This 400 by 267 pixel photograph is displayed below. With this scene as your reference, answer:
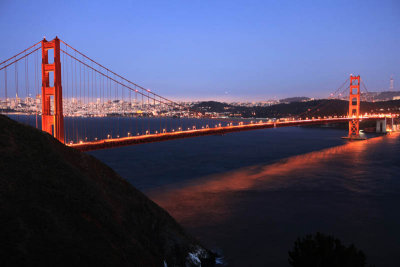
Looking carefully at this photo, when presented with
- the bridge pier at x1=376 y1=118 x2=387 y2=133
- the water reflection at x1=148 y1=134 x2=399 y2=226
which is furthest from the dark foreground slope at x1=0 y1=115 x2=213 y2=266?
the bridge pier at x1=376 y1=118 x2=387 y2=133

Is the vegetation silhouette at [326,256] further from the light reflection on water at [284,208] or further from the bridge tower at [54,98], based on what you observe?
the bridge tower at [54,98]

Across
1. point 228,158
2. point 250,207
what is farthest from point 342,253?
point 228,158

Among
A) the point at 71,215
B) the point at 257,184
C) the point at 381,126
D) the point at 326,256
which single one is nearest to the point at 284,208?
the point at 257,184

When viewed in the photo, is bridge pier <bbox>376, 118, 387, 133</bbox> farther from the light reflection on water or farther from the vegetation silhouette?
the vegetation silhouette

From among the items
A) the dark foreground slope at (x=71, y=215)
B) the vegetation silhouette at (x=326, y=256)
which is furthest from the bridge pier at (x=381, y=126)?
the vegetation silhouette at (x=326, y=256)

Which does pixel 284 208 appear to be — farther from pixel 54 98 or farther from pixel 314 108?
pixel 314 108

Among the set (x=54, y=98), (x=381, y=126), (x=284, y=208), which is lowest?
(x=284, y=208)
